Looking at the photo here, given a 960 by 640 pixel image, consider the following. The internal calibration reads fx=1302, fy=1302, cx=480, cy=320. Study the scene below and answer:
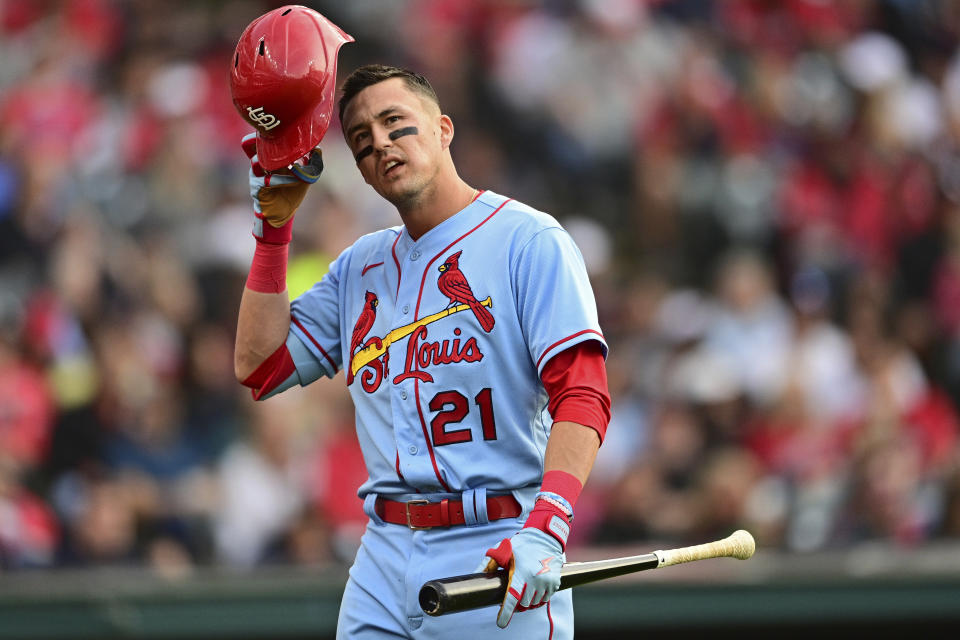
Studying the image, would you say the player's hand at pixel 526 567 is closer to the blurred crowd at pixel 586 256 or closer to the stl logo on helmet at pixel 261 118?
the stl logo on helmet at pixel 261 118

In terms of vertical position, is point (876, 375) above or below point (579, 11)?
below

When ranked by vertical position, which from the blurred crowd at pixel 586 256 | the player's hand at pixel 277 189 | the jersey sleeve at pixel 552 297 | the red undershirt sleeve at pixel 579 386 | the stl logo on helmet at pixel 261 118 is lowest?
the red undershirt sleeve at pixel 579 386

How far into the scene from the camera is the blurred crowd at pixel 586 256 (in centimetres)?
602

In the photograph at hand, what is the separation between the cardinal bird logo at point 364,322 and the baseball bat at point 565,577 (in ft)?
2.12

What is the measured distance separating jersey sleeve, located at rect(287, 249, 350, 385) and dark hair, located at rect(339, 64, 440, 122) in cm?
44

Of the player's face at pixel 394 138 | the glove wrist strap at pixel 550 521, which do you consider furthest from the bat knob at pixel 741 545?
the player's face at pixel 394 138

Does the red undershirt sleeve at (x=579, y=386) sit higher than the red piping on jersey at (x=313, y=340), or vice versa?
the red piping on jersey at (x=313, y=340)

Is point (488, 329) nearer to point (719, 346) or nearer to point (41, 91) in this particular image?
point (719, 346)

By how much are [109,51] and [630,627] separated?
4.96 metres

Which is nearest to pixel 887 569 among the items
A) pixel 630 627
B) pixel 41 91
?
pixel 630 627

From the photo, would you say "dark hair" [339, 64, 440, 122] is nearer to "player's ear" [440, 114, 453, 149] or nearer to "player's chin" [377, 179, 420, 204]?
"player's ear" [440, 114, 453, 149]

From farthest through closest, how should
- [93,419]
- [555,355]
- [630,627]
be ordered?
1. [93,419]
2. [630,627]
3. [555,355]

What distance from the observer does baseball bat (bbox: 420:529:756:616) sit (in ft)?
7.46

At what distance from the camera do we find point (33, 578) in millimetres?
4922
